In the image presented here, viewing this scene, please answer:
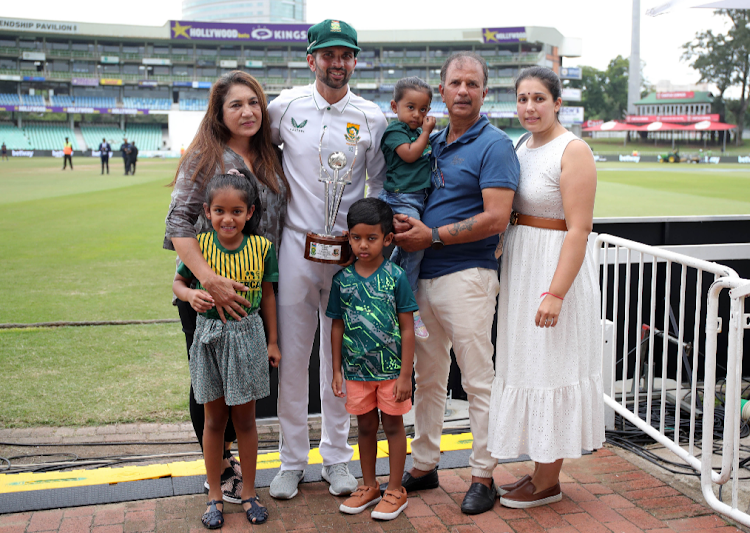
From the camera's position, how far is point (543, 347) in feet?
8.65

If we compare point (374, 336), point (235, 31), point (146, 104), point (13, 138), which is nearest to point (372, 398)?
point (374, 336)

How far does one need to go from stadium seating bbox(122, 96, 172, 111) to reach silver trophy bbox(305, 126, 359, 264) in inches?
2141

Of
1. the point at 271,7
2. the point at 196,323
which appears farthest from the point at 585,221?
the point at 271,7

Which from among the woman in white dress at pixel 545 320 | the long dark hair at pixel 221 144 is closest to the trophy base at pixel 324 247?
the long dark hair at pixel 221 144

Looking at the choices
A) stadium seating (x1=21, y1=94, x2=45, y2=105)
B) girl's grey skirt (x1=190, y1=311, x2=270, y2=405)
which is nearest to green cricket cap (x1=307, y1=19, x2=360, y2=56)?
girl's grey skirt (x1=190, y1=311, x2=270, y2=405)

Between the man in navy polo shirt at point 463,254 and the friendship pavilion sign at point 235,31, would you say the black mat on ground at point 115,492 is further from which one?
the friendship pavilion sign at point 235,31

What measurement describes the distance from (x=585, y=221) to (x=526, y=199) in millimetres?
265

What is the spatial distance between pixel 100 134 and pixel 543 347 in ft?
181

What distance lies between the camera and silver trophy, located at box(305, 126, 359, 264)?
2.62 meters

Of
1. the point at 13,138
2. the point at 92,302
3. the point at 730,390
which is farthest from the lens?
the point at 13,138

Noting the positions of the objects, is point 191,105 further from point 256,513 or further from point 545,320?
point 545,320

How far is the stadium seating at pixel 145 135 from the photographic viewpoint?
51.4 m

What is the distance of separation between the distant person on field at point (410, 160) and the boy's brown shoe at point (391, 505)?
25.7 inches

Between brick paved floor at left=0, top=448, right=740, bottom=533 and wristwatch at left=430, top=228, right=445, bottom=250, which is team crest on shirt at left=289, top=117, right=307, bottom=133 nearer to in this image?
wristwatch at left=430, top=228, right=445, bottom=250
